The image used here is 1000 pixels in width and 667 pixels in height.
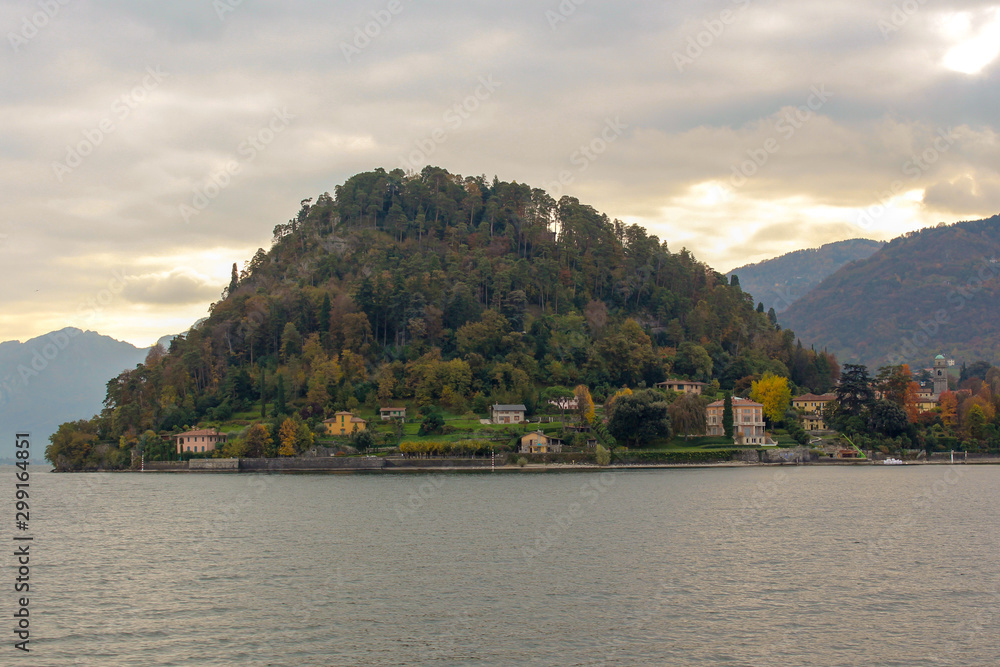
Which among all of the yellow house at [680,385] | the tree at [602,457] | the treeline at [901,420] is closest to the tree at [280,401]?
the tree at [602,457]

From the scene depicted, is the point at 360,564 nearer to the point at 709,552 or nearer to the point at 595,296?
the point at 709,552

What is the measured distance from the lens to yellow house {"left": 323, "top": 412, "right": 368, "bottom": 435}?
117188mm

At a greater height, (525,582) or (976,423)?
(976,423)

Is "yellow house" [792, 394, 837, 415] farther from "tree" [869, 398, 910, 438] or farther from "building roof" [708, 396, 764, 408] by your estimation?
"building roof" [708, 396, 764, 408]

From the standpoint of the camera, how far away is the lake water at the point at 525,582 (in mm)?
26906

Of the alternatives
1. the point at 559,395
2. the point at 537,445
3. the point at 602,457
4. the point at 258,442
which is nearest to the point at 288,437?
the point at 258,442

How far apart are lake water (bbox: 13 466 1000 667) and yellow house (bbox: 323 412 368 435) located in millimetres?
49041

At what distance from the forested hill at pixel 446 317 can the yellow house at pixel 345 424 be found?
5665mm

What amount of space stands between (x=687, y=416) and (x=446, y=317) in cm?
4759

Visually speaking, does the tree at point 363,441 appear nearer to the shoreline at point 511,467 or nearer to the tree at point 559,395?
the shoreline at point 511,467

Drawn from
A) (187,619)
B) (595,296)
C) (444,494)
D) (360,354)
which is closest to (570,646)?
(187,619)

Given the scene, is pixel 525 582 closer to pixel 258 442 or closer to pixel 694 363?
pixel 258 442

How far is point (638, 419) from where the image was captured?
108 meters

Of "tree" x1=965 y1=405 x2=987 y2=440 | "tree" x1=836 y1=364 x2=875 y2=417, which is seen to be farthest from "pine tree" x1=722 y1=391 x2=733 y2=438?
"tree" x1=965 y1=405 x2=987 y2=440
